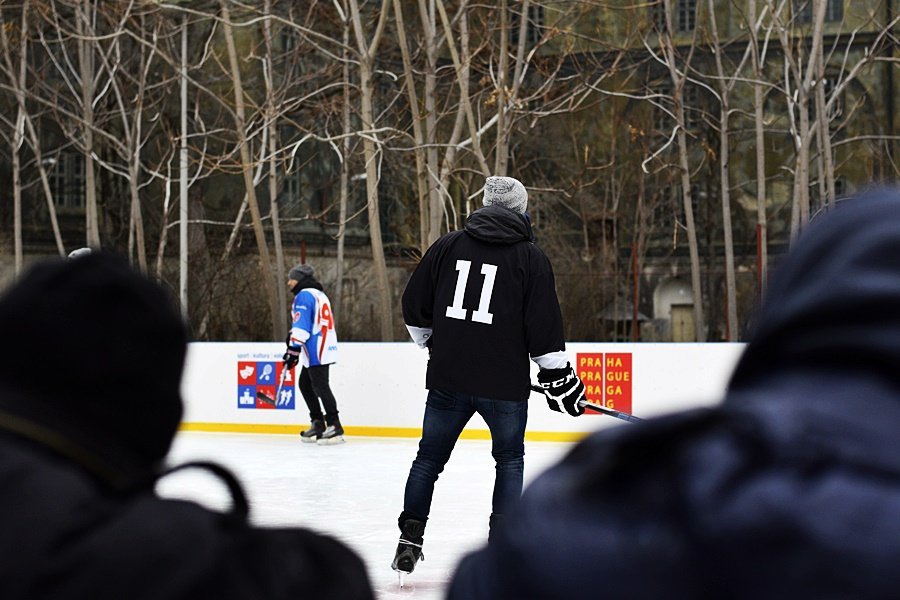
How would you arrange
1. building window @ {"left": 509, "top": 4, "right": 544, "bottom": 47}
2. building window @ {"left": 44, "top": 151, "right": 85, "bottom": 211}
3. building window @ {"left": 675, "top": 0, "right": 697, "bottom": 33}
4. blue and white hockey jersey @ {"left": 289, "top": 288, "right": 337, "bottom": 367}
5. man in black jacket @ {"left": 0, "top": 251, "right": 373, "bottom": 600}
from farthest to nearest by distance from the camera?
building window @ {"left": 675, "top": 0, "right": 697, "bottom": 33}
building window @ {"left": 44, "top": 151, "right": 85, "bottom": 211}
building window @ {"left": 509, "top": 4, "right": 544, "bottom": 47}
blue and white hockey jersey @ {"left": 289, "top": 288, "right": 337, "bottom": 367}
man in black jacket @ {"left": 0, "top": 251, "right": 373, "bottom": 600}

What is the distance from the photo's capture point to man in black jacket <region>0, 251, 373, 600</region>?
1013mm

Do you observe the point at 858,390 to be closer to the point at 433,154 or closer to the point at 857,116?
the point at 433,154

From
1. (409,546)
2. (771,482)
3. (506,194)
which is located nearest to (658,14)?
(506,194)

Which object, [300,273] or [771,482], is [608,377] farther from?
[771,482]

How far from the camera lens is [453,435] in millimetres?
5145

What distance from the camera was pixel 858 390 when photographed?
2.53ft

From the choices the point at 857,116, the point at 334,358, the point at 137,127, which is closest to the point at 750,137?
the point at 857,116

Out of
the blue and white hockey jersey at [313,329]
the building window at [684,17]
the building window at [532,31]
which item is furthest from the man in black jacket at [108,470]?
the building window at [684,17]

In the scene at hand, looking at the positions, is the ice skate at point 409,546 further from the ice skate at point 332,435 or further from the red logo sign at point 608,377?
the red logo sign at point 608,377

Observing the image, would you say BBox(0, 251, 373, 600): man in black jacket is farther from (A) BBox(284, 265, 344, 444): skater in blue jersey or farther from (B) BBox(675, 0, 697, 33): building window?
(B) BBox(675, 0, 697, 33): building window

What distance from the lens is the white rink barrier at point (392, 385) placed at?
11633 mm

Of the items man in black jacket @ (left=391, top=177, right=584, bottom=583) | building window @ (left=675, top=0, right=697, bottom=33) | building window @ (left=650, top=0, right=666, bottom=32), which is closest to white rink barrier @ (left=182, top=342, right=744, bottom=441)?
building window @ (left=650, top=0, right=666, bottom=32)

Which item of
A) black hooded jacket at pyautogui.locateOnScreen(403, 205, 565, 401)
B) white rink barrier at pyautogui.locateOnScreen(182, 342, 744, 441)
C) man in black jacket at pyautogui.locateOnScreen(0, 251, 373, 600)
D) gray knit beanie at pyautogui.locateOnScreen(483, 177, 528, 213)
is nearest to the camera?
man in black jacket at pyautogui.locateOnScreen(0, 251, 373, 600)

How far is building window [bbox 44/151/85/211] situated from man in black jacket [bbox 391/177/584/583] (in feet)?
79.8
